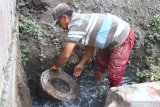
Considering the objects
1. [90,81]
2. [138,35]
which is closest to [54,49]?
[90,81]

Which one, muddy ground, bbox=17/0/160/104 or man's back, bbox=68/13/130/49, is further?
muddy ground, bbox=17/0/160/104

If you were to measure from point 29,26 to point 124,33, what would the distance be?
1.62 metres

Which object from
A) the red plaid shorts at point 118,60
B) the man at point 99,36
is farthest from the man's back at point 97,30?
the red plaid shorts at point 118,60

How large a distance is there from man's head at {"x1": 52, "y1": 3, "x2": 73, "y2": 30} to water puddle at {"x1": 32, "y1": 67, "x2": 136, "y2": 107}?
1.25 metres

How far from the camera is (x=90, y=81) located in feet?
20.4

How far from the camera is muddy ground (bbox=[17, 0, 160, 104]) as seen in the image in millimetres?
5812

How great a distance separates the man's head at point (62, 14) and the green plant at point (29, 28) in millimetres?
1047

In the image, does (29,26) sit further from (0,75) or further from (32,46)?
(0,75)

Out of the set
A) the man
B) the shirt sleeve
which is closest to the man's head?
the man

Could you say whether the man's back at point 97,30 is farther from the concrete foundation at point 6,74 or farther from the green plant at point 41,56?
the green plant at point 41,56

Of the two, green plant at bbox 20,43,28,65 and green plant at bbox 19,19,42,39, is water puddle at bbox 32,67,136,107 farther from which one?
green plant at bbox 19,19,42,39

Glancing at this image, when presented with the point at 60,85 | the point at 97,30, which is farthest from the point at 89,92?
the point at 97,30

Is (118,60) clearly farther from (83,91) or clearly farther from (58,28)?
(58,28)

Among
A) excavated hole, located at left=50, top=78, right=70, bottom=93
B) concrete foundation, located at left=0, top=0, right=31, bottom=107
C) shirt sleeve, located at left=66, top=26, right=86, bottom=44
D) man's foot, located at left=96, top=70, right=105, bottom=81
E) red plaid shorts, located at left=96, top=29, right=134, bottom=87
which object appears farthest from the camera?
man's foot, located at left=96, top=70, right=105, bottom=81
